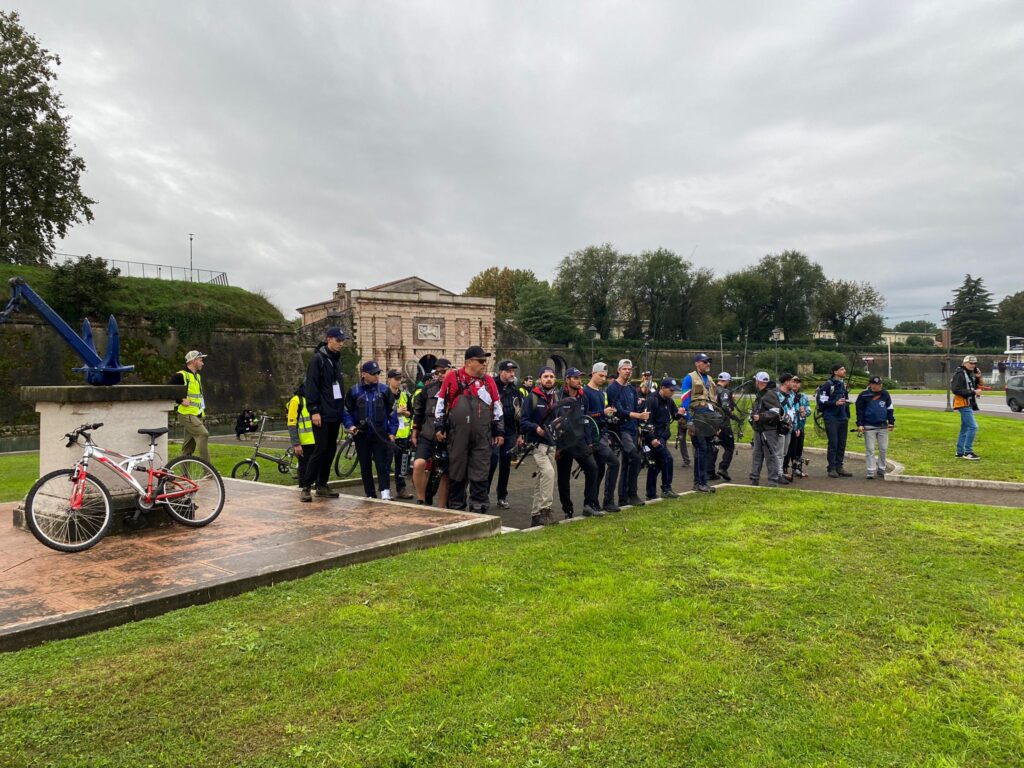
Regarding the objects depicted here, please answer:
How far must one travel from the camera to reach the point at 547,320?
220 feet

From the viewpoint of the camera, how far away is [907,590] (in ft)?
15.7

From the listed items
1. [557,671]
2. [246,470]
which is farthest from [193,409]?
[557,671]

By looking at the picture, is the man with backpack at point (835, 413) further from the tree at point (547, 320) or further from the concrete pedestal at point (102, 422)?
the tree at point (547, 320)

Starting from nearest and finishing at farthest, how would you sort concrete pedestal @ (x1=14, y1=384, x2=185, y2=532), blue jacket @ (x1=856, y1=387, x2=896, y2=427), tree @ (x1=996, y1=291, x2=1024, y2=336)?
concrete pedestal @ (x1=14, y1=384, x2=185, y2=532), blue jacket @ (x1=856, y1=387, x2=896, y2=427), tree @ (x1=996, y1=291, x2=1024, y2=336)

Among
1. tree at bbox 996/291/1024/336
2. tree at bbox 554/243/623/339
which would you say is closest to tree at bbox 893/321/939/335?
tree at bbox 996/291/1024/336

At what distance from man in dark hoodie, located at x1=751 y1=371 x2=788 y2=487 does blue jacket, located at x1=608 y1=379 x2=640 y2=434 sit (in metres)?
3.09

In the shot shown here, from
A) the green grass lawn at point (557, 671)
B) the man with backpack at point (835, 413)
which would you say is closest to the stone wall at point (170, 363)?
the green grass lawn at point (557, 671)

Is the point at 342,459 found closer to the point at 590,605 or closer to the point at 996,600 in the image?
the point at 590,605

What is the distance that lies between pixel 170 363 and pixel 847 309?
77.0 m

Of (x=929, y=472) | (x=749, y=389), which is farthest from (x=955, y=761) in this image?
(x=749, y=389)

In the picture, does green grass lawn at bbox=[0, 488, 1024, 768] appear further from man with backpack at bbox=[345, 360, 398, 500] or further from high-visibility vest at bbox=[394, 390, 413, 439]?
high-visibility vest at bbox=[394, 390, 413, 439]

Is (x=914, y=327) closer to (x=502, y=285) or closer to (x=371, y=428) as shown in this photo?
(x=502, y=285)

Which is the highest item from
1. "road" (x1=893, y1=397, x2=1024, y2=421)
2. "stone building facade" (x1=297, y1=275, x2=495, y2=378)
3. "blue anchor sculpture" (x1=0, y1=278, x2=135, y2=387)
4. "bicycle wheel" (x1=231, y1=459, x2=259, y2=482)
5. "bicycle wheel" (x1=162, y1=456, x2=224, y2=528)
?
"stone building facade" (x1=297, y1=275, x2=495, y2=378)

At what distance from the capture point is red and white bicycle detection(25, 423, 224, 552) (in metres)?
5.44
